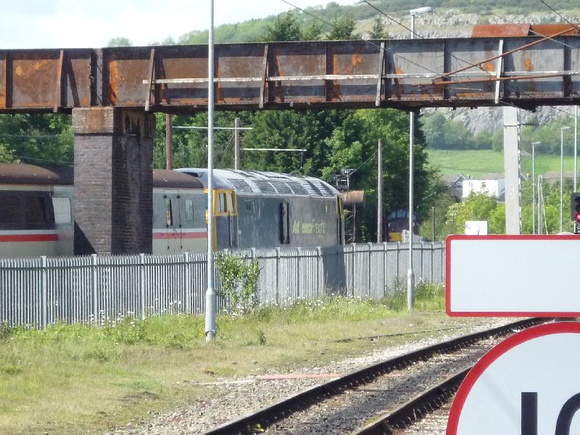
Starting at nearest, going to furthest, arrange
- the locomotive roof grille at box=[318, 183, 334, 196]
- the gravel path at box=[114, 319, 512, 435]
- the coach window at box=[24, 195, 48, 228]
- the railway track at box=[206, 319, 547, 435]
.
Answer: the railway track at box=[206, 319, 547, 435] → the gravel path at box=[114, 319, 512, 435] → the coach window at box=[24, 195, 48, 228] → the locomotive roof grille at box=[318, 183, 334, 196]

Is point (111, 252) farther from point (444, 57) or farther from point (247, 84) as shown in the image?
point (444, 57)

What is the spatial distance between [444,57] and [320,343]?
8271 millimetres

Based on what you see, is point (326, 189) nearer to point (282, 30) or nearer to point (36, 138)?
point (36, 138)

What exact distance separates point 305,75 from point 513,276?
27.1 m

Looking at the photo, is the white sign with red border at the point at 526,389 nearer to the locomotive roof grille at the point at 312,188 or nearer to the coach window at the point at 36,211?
the coach window at the point at 36,211

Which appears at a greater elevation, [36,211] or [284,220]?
[36,211]

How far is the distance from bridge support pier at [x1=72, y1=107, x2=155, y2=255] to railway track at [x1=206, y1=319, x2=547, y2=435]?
1052cm

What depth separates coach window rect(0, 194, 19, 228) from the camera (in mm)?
30438

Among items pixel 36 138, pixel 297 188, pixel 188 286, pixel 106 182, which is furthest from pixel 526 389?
pixel 36 138

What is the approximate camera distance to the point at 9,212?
101 ft

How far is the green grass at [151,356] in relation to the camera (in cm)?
1486

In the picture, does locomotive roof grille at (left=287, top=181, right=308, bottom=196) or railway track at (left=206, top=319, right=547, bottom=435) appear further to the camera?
locomotive roof grille at (left=287, top=181, right=308, bottom=196)

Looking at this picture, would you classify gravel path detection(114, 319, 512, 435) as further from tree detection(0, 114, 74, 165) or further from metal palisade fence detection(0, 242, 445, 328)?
tree detection(0, 114, 74, 165)

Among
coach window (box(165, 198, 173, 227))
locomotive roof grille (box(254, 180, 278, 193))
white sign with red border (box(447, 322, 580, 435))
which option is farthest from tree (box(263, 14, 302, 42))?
white sign with red border (box(447, 322, 580, 435))
